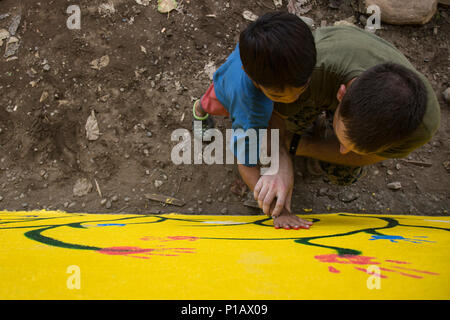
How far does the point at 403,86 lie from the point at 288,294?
631 millimetres

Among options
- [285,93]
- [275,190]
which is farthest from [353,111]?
[275,190]

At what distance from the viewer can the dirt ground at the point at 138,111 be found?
5.49ft

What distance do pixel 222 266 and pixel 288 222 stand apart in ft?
1.79

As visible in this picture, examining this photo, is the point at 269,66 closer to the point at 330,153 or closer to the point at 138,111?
the point at 330,153

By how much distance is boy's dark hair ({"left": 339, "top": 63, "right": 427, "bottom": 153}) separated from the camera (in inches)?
32.6

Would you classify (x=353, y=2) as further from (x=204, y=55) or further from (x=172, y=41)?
(x=172, y=41)

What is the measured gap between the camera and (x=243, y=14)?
184 cm

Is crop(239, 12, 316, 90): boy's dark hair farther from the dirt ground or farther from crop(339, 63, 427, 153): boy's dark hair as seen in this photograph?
the dirt ground

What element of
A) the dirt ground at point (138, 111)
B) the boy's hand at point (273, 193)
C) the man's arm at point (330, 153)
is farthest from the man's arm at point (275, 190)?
the dirt ground at point (138, 111)

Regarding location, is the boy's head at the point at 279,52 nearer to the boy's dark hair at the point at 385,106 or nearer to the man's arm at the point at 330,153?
the boy's dark hair at the point at 385,106

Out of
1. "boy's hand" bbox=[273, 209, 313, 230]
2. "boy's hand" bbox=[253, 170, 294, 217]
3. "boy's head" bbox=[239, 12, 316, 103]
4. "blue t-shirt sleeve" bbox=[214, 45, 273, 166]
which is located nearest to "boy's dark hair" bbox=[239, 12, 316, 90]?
"boy's head" bbox=[239, 12, 316, 103]

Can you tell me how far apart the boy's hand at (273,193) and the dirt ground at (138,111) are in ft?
1.67

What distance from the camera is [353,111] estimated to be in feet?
2.87
